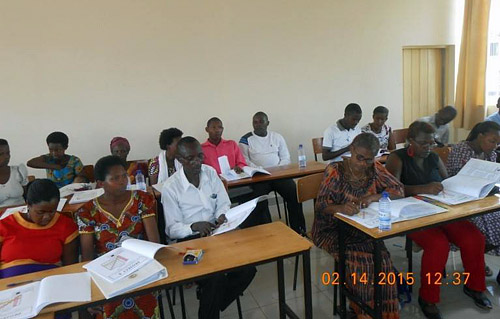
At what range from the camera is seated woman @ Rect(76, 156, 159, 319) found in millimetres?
1884

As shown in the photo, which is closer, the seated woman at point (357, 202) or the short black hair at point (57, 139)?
the seated woman at point (357, 202)

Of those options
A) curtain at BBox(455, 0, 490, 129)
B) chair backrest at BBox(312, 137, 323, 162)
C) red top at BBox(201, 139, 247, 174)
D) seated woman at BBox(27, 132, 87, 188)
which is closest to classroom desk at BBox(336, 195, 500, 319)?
red top at BBox(201, 139, 247, 174)

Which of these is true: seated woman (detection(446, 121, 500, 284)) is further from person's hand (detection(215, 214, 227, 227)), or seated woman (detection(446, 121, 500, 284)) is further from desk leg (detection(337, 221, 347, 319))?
person's hand (detection(215, 214, 227, 227))

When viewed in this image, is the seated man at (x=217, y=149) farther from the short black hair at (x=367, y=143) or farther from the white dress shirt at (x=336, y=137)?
the short black hair at (x=367, y=143)

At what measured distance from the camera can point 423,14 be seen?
5.73m

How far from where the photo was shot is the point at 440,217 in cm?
204

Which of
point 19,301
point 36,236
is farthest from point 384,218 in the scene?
point 36,236

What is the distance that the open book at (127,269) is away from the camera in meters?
1.42

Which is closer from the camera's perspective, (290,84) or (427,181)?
(427,181)

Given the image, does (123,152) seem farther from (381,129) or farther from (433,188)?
(381,129)

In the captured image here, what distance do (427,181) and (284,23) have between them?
3213 millimetres

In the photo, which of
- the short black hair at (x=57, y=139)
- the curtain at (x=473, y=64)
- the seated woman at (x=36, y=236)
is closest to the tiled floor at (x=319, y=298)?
the seated woman at (x=36, y=236)

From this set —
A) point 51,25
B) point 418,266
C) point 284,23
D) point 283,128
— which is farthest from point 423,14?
point 51,25

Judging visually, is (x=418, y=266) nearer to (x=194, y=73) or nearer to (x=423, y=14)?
(x=194, y=73)
